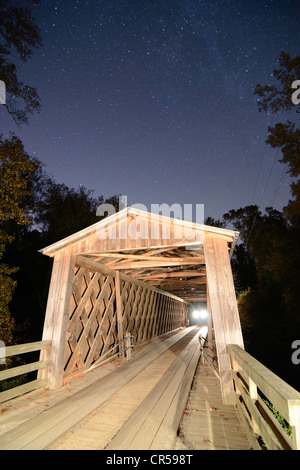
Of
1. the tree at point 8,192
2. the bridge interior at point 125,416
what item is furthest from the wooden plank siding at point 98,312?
the tree at point 8,192

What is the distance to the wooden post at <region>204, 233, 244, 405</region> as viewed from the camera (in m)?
4.35

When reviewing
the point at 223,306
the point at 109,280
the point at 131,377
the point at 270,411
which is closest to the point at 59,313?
the point at 131,377

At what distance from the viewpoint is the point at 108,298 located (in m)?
8.41

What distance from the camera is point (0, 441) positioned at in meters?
3.04

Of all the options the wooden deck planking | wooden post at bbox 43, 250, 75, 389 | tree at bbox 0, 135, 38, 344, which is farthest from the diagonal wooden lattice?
tree at bbox 0, 135, 38, 344

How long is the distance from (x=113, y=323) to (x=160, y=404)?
4.68 m

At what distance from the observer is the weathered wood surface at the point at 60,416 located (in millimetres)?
3016

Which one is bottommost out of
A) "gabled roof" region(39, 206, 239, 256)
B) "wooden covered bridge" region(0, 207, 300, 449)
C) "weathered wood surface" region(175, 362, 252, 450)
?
"weathered wood surface" region(175, 362, 252, 450)

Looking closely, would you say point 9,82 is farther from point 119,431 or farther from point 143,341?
point 143,341

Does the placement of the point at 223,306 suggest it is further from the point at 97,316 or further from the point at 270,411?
the point at 97,316

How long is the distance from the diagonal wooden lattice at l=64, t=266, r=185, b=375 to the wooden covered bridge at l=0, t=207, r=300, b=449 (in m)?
0.04

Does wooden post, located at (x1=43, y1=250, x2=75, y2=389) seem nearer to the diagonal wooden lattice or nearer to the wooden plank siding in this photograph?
the wooden plank siding

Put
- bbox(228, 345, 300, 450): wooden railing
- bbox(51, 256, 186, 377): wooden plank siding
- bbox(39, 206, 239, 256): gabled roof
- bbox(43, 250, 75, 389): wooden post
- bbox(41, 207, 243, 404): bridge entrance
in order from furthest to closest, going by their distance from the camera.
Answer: bbox(51, 256, 186, 377): wooden plank siding, bbox(43, 250, 75, 389): wooden post, bbox(39, 206, 239, 256): gabled roof, bbox(41, 207, 243, 404): bridge entrance, bbox(228, 345, 300, 450): wooden railing

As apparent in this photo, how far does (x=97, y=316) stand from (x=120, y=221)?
3493mm
